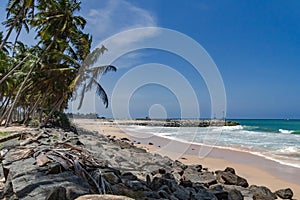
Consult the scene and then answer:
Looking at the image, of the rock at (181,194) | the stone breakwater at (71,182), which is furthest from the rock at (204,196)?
the rock at (181,194)

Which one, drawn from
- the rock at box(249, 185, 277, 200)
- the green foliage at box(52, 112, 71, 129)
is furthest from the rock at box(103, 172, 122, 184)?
the green foliage at box(52, 112, 71, 129)

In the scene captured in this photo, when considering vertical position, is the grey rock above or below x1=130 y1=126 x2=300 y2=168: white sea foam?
above

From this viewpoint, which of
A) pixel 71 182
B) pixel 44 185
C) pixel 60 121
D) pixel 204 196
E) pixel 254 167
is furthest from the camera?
pixel 60 121

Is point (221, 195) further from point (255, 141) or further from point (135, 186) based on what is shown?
point (255, 141)

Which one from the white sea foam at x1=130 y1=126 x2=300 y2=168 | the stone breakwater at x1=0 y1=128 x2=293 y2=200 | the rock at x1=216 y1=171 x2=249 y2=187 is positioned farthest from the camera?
the white sea foam at x1=130 y1=126 x2=300 y2=168

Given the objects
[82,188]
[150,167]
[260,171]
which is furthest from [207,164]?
[82,188]

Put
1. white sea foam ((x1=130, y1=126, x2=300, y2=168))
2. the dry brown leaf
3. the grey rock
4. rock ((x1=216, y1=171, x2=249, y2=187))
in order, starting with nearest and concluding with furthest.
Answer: the grey rock
the dry brown leaf
rock ((x1=216, y1=171, x2=249, y2=187))
white sea foam ((x1=130, y1=126, x2=300, y2=168))

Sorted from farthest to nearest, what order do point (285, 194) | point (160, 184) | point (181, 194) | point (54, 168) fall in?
point (285, 194), point (160, 184), point (181, 194), point (54, 168)

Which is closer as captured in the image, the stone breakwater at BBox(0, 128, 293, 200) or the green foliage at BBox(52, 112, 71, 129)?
the stone breakwater at BBox(0, 128, 293, 200)

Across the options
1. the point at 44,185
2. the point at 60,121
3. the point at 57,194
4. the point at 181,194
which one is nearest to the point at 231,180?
the point at 181,194

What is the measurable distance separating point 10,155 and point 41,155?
0.88m

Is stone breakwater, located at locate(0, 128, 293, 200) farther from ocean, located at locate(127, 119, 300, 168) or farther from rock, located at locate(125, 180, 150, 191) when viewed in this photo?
ocean, located at locate(127, 119, 300, 168)

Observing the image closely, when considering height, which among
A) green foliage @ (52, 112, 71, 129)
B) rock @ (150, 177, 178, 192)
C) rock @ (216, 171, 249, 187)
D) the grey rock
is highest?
green foliage @ (52, 112, 71, 129)

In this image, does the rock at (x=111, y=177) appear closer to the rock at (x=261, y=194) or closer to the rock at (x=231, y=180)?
the rock at (x=261, y=194)
